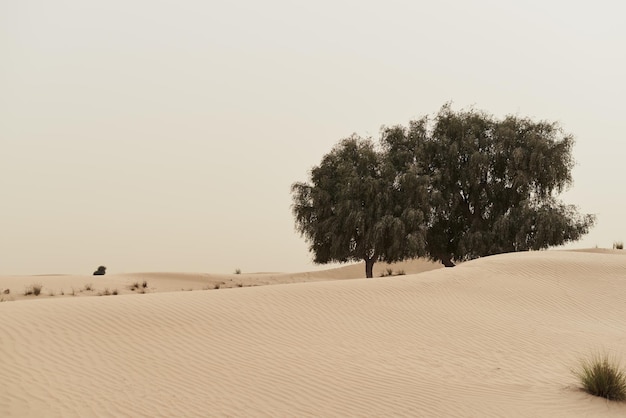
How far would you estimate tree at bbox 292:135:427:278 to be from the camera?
31.1m

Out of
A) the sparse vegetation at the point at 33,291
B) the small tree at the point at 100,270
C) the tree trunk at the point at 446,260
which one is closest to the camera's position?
the sparse vegetation at the point at 33,291

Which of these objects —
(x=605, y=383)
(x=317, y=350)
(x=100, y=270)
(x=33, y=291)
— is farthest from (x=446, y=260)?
(x=100, y=270)

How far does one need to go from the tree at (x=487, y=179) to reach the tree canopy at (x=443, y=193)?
55mm

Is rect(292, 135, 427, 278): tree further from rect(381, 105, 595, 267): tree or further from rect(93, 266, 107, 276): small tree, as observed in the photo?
rect(93, 266, 107, 276): small tree

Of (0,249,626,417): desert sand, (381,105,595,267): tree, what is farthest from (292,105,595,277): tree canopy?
(0,249,626,417): desert sand

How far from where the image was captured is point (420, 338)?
38.9ft

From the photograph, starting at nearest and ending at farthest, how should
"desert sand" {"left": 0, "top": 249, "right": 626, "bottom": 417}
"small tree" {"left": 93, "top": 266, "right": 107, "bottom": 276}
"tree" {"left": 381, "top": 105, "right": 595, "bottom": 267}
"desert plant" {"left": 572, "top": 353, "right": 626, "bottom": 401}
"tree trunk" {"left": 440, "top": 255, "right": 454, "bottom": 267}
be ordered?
"desert sand" {"left": 0, "top": 249, "right": 626, "bottom": 417} < "desert plant" {"left": 572, "top": 353, "right": 626, "bottom": 401} < "tree" {"left": 381, "top": 105, "right": 595, "bottom": 267} < "tree trunk" {"left": 440, "top": 255, "right": 454, "bottom": 267} < "small tree" {"left": 93, "top": 266, "right": 107, "bottom": 276}

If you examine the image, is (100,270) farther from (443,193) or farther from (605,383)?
(605,383)

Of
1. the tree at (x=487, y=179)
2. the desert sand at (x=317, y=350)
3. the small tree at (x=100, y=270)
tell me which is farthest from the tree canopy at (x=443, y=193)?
the small tree at (x=100, y=270)

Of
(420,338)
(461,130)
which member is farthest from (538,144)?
(420,338)

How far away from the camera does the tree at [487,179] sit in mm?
30984

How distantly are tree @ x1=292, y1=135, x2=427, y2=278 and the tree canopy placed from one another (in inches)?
2.3

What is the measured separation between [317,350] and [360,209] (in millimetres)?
22036

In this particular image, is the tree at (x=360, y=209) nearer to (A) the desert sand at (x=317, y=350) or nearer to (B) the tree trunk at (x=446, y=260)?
(B) the tree trunk at (x=446, y=260)
